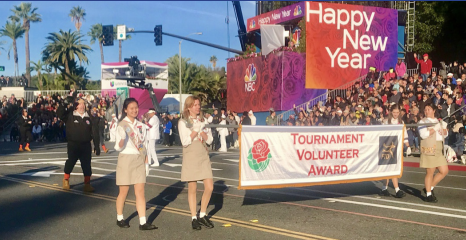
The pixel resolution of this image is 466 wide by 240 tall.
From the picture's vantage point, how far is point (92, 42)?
369 feet

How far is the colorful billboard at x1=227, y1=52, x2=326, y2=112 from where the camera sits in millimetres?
34281

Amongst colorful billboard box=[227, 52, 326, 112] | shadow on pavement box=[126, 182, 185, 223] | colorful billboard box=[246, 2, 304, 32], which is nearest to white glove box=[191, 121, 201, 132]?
shadow on pavement box=[126, 182, 185, 223]

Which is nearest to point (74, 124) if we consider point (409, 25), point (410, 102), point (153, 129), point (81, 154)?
point (81, 154)

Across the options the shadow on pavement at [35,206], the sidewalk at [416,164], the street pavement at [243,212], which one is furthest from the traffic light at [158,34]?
the shadow on pavement at [35,206]

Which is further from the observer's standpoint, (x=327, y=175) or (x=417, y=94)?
(x=417, y=94)

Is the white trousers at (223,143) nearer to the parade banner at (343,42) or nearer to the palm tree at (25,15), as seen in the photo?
the parade banner at (343,42)

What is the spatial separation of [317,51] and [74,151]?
2476 centimetres

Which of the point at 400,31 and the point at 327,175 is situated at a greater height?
the point at 400,31

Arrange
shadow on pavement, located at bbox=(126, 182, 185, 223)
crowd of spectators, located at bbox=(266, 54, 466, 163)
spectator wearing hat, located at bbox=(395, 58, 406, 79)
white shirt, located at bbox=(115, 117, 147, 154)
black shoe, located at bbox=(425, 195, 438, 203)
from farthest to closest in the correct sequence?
1. spectator wearing hat, located at bbox=(395, 58, 406, 79)
2. crowd of spectators, located at bbox=(266, 54, 466, 163)
3. black shoe, located at bbox=(425, 195, 438, 203)
4. shadow on pavement, located at bbox=(126, 182, 185, 223)
5. white shirt, located at bbox=(115, 117, 147, 154)

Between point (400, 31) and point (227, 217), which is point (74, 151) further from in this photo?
point (400, 31)

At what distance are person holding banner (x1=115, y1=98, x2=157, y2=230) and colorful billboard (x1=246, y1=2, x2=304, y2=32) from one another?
27.4 meters

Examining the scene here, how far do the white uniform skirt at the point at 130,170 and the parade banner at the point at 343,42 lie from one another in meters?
27.2

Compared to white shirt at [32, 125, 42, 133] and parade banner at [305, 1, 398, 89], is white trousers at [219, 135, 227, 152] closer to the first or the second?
parade banner at [305, 1, 398, 89]

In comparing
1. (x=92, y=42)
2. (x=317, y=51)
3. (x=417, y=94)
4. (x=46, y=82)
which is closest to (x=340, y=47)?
(x=317, y=51)
